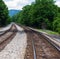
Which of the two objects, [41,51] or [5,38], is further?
[5,38]

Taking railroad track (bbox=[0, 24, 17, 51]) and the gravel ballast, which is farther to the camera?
railroad track (bbox=[0, 24, 17, 51])

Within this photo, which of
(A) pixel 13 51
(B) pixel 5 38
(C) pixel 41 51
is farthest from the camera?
(B) pixel 5 38

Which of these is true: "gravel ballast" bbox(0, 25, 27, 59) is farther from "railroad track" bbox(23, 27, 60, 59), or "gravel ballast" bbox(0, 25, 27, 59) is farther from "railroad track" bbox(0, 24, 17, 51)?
"railroad track" bbox(0, 24, 17, 51)

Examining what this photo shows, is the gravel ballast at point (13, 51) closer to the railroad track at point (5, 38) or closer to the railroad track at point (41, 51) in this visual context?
the railroad track at point (41, 51)

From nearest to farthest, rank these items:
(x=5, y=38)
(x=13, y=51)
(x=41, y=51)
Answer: (x=13, y=51)
(x=41, y=51)
(x=5, y=38)

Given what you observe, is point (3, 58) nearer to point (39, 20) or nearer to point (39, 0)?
point (39, 20)

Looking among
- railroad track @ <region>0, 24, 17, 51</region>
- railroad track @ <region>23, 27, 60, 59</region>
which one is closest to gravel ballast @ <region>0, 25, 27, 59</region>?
railroad track @ <region>23, 27, 60, 59</region>

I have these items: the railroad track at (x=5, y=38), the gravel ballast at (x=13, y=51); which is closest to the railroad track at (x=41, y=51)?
the gravel ballast at (x=13, y=51)

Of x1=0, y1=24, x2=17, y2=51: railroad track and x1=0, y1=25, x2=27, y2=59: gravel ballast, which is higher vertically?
x1=0, y1=25, x2=27, y2=59: gravel ballast

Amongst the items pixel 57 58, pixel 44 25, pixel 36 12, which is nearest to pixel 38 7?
pixel 36 12

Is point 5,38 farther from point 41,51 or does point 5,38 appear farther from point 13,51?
point 41,51

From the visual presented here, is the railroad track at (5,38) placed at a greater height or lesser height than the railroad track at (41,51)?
lesser

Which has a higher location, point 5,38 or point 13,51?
point 13,51

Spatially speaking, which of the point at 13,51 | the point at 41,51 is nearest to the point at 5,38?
the point at 13,51
